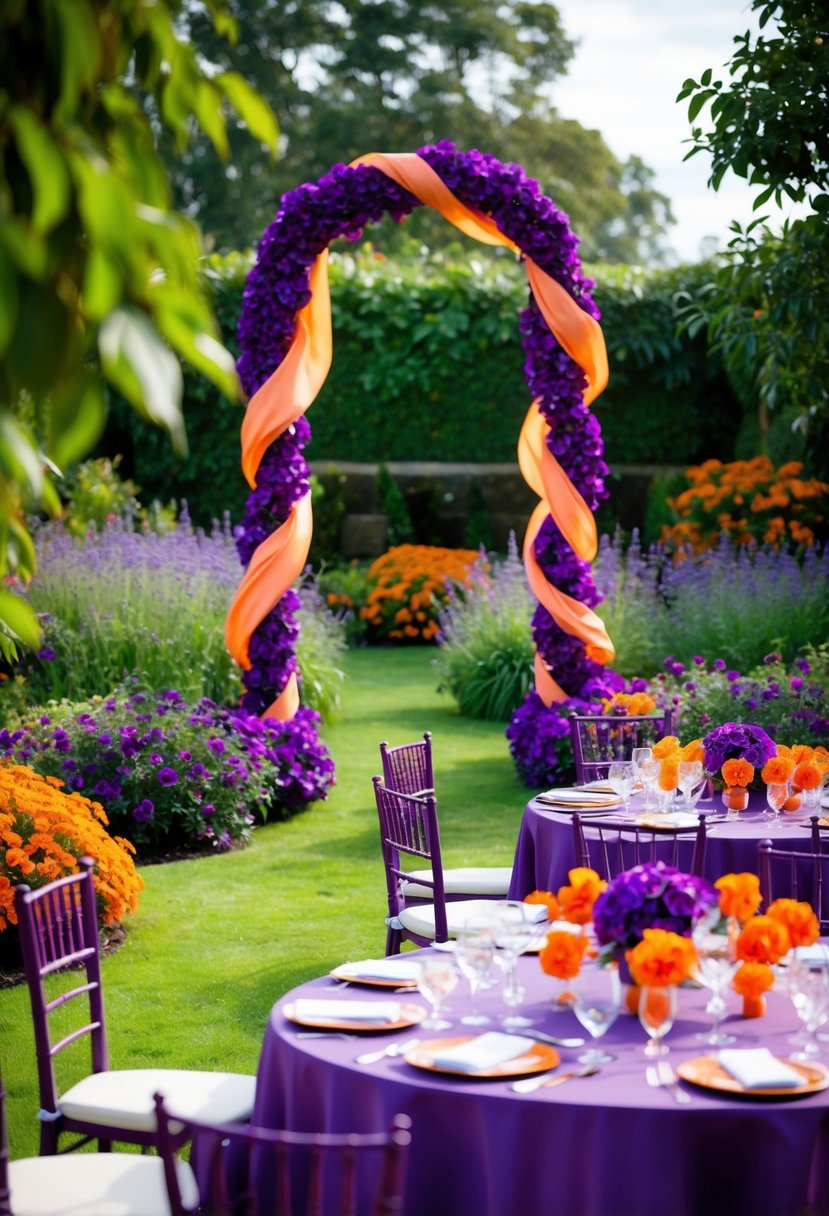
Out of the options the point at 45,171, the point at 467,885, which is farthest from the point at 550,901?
the point at 467,885

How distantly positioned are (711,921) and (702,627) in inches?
311

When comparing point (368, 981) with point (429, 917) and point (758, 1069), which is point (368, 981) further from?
point (429, 917)

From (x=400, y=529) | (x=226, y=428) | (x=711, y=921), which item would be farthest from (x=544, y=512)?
(x=226, y=428)

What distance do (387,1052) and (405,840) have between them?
196 centimetres

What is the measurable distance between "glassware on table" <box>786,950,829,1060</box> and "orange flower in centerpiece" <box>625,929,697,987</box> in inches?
7.8

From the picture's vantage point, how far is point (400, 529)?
1574 centimetres

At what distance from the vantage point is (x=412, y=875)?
465 centimetres

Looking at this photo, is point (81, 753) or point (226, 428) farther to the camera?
point (226, 428)

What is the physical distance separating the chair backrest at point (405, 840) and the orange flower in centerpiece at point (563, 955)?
1.59m

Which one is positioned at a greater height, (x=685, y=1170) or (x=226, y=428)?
(x=226, y=428)

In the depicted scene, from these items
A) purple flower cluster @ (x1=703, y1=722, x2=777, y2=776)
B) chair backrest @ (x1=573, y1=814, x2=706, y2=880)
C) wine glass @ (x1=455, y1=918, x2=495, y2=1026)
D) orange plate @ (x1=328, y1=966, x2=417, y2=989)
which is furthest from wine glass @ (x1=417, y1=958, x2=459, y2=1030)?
purple flower cluster @ (x1=703, y1=722, x2=777, y2=776)

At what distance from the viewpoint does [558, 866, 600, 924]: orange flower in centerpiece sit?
2.79 metres

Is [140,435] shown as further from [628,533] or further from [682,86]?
[682,86]

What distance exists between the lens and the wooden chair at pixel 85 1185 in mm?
2514
